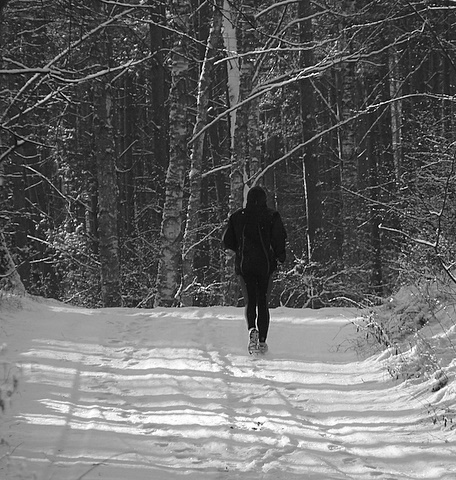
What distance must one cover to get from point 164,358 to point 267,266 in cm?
157

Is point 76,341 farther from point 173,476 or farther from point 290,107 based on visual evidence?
point 290,107

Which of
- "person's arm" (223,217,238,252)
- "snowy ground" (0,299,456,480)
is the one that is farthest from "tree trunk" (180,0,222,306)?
"person's arm" (223,217,238,252)

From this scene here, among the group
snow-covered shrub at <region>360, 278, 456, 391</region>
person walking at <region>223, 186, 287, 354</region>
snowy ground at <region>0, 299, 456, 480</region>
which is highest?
person walking at <region>223, 186, 287, 354</region>

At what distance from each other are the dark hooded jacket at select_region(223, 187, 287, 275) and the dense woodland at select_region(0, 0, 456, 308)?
3.66 ft

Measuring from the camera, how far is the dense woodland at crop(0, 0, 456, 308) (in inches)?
380

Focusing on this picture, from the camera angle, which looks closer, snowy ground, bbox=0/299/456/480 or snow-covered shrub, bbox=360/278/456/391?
snowy ground, bbox=0/299/456/480

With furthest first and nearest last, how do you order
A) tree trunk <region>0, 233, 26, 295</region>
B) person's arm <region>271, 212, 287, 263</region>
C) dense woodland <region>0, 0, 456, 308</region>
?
1. tree trunk <region>0, 233, 26, 295</region>
2. dense woodland <region>0, 0, 456, 308</region>
3. person's arm <region>271, 212, 287, 263</region>

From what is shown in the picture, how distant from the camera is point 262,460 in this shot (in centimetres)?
437

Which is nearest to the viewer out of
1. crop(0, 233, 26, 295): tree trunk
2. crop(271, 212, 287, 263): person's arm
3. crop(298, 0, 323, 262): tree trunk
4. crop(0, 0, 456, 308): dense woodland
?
crop(271, 212, 287, 263): person's arm

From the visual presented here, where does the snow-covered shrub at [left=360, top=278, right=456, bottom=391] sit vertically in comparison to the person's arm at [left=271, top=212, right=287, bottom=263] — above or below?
below

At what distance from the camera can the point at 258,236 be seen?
777cm

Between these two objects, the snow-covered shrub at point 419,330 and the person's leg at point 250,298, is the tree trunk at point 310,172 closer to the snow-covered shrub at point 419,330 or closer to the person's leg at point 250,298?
the snow-covered shrub at point 419,330

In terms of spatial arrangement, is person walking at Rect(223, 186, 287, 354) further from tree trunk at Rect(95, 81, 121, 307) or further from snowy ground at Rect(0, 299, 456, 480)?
tree trunk at Rect(95, 81, 121, 307)

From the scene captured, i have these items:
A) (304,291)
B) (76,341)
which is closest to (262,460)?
(76,341)
